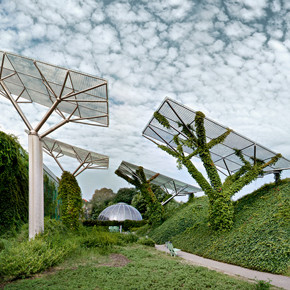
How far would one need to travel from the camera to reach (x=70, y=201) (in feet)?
45.6

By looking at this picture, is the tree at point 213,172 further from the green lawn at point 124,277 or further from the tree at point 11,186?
the tree at point 11,186

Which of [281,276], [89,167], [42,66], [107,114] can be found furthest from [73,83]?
[89,167]

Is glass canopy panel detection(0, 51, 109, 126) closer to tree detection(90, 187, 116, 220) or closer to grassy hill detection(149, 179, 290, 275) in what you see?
grassy hill detection(149, 179, 290, 275)

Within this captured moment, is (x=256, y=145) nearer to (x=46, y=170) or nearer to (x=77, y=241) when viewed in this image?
(x=77, y=241)

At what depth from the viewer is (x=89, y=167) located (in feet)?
87.5

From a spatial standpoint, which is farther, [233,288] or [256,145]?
[256,145]

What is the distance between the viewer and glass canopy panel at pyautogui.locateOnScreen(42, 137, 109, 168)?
880 inches

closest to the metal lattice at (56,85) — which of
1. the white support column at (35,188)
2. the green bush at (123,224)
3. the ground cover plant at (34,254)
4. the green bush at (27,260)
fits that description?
the white support column at (35,188)

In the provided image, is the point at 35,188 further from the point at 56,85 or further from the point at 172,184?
the point at 172,184

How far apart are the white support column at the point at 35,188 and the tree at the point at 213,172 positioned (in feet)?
23.2

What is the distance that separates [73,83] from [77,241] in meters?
6.62

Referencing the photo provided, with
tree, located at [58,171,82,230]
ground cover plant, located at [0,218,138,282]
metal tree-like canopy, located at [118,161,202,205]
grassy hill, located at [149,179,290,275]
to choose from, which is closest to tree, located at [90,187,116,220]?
metal tree-like canopy, located at [118,161,202,205]

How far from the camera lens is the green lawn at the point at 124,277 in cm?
595

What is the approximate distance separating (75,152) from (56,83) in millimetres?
13498
